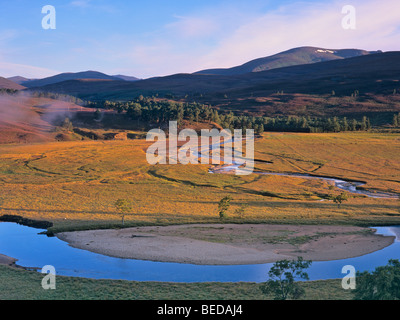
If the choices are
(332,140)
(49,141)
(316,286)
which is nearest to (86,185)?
(316,286)

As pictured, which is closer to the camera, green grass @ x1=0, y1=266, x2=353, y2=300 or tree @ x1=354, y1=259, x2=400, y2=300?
tree @ x1=354, y1=259, x2=400, y2=300

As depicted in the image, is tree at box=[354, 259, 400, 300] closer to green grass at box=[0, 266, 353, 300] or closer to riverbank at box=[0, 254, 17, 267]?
green grass at box=[0, 266, 353, 300]

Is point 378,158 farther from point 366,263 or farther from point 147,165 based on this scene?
point 366,263

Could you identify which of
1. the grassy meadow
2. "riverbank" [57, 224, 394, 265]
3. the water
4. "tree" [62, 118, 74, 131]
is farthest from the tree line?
the water

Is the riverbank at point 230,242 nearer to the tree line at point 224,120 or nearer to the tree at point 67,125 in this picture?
the tree at point 67,125

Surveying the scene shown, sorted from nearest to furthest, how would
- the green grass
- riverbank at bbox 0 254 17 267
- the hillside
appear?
the green grass < riverbank at bbox 0 254 17 267 < the hillside
